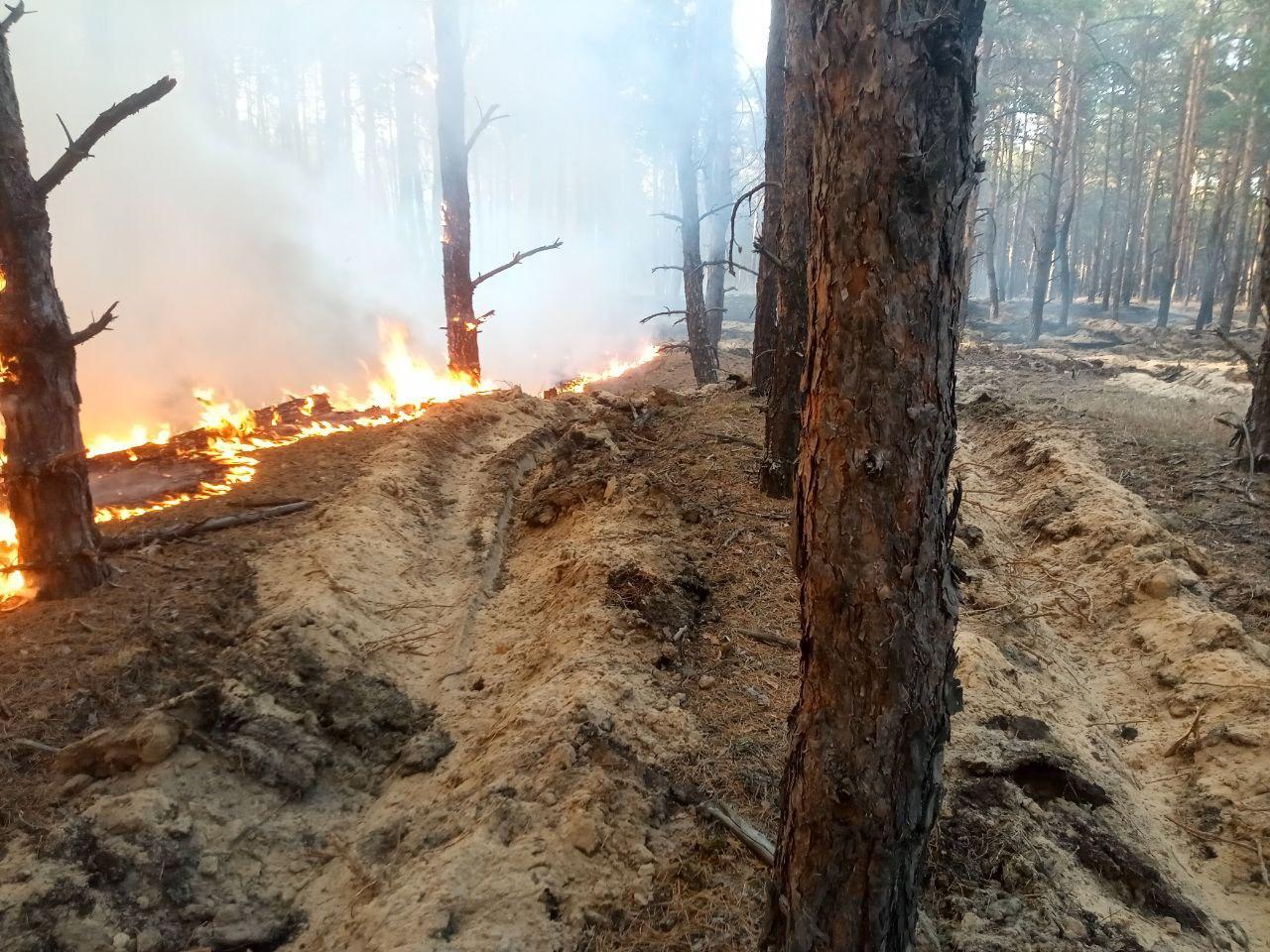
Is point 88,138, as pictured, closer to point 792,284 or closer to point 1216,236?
point 792,284

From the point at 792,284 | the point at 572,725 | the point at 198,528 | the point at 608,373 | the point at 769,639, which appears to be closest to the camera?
the point at 572,725

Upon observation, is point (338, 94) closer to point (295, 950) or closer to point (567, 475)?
point (567, 475)

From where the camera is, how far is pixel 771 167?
30.2 feet

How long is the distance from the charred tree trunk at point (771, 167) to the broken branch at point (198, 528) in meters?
5.10

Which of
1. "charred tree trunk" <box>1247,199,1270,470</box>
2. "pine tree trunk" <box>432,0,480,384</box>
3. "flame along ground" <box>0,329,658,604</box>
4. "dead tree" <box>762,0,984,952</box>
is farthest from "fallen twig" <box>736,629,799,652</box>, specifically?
"pine tree trunk" <box>432,0,480,384</box>

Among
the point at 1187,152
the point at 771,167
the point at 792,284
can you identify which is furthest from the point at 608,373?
the point at 1187,152

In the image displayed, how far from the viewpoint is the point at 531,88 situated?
131 feet

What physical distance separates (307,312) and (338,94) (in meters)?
30.2

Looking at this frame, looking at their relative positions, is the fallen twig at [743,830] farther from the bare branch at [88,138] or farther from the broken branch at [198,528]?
the bare branch at [88,138]

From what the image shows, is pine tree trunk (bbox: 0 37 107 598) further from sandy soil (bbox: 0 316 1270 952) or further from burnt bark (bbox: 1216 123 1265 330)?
burnt bark (bbox: 1216 123 1265 330)

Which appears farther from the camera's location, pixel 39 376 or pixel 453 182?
pixel 453 182

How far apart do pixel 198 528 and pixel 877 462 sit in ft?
18.5

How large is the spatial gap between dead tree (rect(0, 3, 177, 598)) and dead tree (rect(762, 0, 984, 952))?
4.56m

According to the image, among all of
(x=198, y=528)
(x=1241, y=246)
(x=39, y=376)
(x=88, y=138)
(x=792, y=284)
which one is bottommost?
(x=198, y=528)
